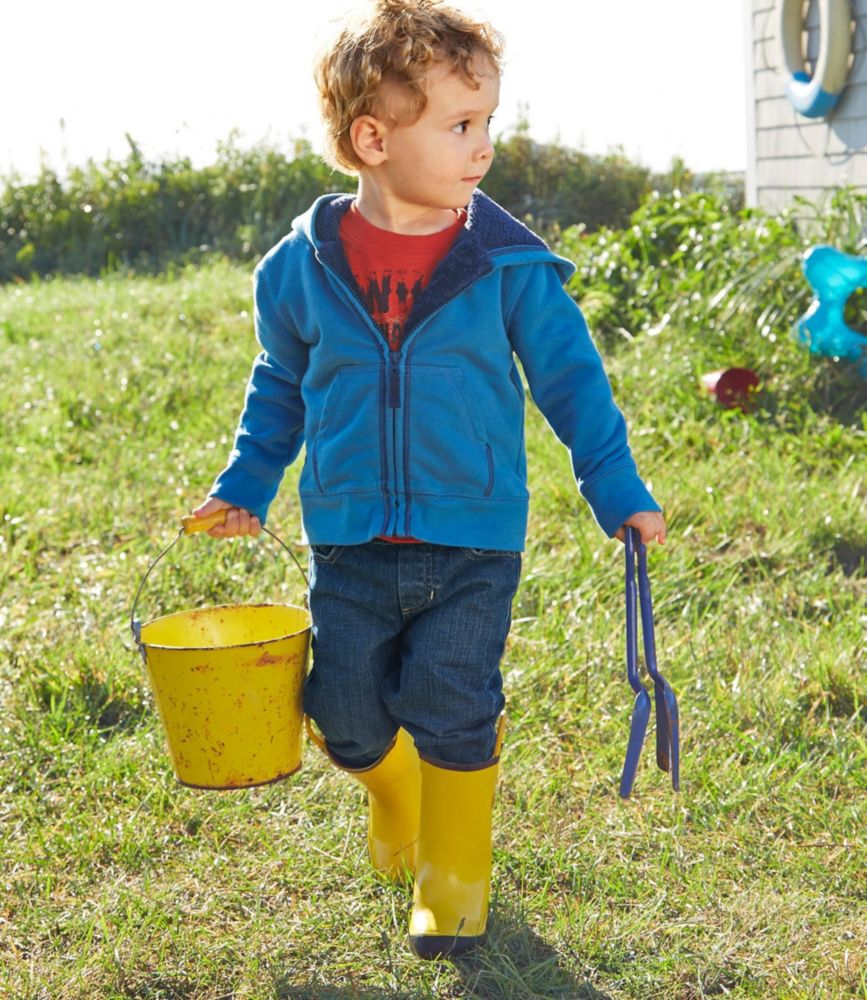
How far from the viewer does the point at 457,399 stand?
2422 mm

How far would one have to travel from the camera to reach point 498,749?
8.53ft

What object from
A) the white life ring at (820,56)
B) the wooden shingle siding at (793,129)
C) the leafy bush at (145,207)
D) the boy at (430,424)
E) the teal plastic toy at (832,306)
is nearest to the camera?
the boy at (430,424)

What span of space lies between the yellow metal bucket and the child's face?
A: 74 cm

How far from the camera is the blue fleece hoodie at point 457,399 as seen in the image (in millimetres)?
2422

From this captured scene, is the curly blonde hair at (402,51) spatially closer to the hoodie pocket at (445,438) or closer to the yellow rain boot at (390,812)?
the hoodie pocket at (445,438)

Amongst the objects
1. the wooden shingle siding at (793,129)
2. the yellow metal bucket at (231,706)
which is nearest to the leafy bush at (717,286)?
the wooden shingle siding at (793,129)

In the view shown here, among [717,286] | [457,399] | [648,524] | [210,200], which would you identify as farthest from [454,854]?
[210,200]

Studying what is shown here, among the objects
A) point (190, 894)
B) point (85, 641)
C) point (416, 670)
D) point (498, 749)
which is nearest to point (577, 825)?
point (498, 749)

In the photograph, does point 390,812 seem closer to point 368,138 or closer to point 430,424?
point 430,424

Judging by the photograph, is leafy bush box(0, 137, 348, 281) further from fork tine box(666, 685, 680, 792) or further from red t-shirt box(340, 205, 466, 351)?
fork tine box(666, 685, 680, 792)

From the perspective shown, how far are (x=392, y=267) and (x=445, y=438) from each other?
32 cm

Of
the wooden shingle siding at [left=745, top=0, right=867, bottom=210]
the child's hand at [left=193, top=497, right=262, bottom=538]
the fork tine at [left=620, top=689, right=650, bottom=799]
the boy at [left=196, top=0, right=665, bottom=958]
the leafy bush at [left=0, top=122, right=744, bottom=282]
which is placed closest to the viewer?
the fork tine at [left=620, top=689, right=650, bottom=799]

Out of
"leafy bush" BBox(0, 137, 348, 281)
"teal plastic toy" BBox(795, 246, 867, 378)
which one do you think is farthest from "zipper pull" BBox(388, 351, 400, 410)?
"leafy bush" BBox(0, 137, 348, 281)

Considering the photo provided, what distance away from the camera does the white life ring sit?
683 centimetres
